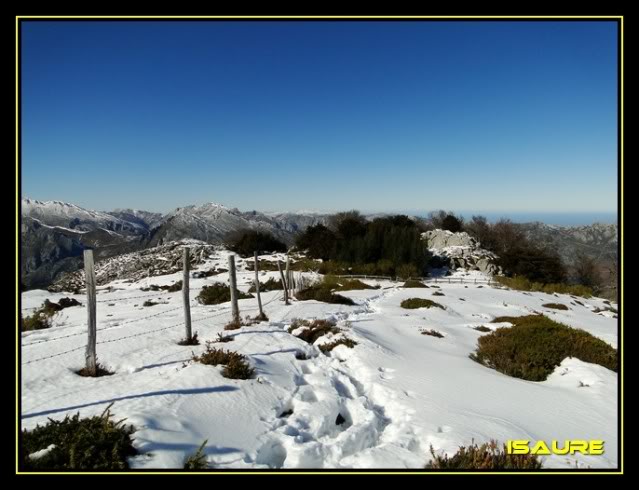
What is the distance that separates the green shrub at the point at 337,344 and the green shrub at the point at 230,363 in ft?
9.68

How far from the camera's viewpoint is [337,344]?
945 centimetres

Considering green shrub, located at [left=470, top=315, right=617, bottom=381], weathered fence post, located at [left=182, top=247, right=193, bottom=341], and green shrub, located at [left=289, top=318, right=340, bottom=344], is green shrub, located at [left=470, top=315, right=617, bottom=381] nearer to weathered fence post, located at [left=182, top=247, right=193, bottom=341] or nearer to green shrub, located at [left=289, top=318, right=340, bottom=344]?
green shrub, located at [left=289, top=318, right=340, bottom=344]

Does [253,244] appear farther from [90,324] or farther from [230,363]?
[230,363]

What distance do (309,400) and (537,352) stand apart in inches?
238

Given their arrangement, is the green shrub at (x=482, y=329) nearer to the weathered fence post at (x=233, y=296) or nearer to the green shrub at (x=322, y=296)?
the green shrub at (x=322, y=296)

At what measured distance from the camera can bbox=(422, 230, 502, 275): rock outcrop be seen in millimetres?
45969

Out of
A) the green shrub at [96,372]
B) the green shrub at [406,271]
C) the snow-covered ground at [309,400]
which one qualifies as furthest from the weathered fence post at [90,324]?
the green shrub at [406,271]

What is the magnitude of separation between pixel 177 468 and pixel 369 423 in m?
2.80

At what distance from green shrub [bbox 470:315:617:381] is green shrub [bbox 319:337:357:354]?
346 cm
